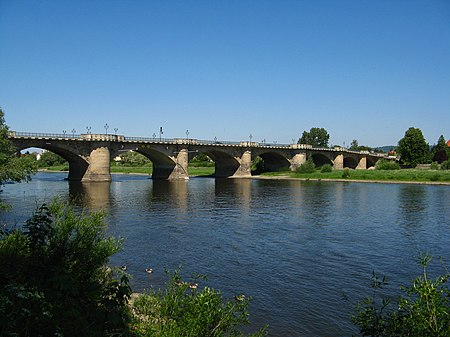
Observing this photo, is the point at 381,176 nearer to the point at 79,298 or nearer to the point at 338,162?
the point at 338,162

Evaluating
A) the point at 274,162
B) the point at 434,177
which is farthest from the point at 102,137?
the point at 434,177

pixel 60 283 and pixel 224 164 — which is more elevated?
pixel 224 164

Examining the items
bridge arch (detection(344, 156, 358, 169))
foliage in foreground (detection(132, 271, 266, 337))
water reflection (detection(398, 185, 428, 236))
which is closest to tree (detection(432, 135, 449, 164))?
bridge arch (detection(344, 156, 358, 169))

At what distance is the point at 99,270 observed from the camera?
1202 cm

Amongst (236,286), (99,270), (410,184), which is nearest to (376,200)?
(410,184)

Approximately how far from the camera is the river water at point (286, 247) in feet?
49.2

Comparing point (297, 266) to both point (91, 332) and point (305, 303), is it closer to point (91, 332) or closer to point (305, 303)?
point (305, 303)

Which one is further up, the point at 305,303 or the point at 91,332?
the point at 91,332

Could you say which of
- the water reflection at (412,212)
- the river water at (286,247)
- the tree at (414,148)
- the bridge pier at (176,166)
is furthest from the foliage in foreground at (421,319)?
the tree at (414,148)

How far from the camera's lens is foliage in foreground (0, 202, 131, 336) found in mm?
7945

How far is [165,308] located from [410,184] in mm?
75431

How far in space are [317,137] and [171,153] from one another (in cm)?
Result: 10262

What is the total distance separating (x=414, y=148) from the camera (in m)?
107

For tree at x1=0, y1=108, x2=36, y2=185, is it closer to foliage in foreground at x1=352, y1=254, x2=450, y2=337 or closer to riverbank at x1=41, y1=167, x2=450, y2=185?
foliage in foreground at x1=352, y1=254, x2=450, y2=337
